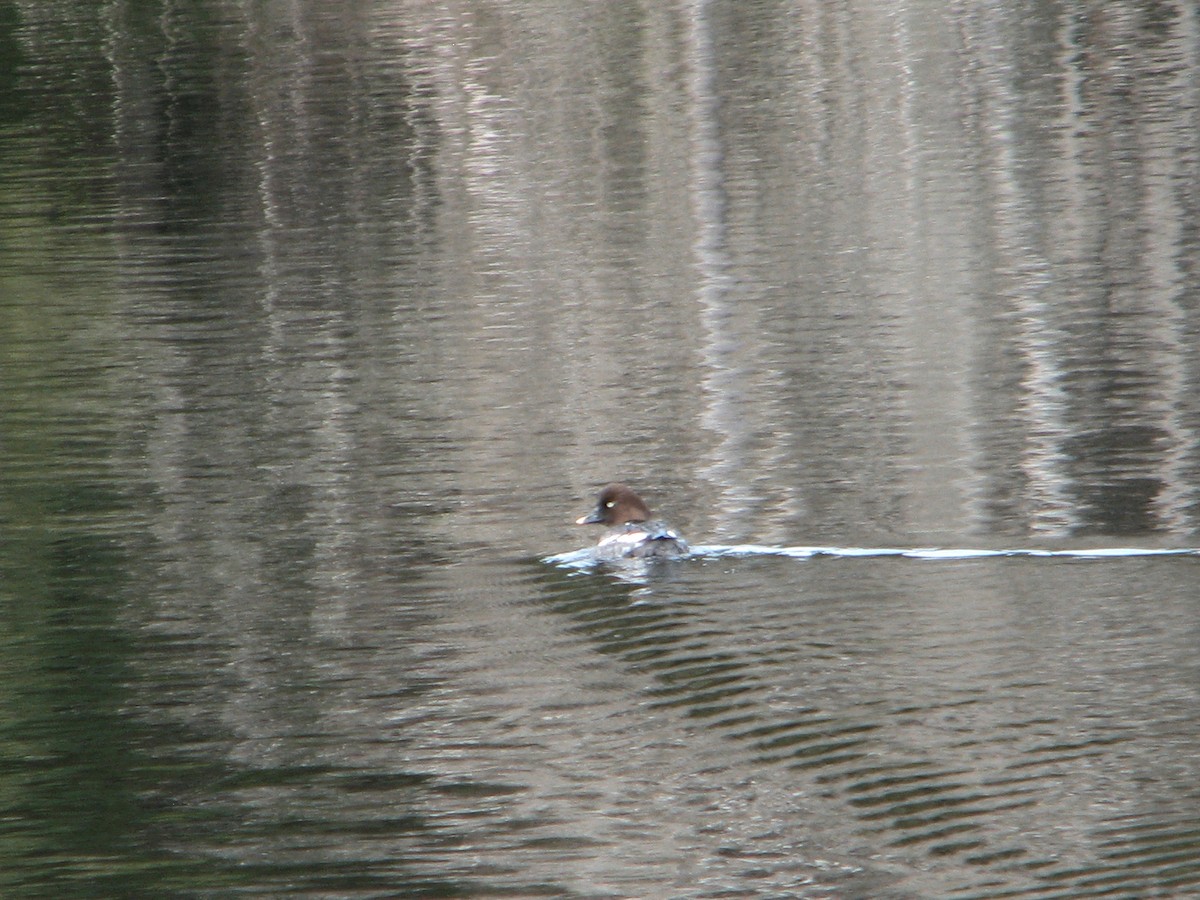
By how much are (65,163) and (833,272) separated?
12225 millimetres

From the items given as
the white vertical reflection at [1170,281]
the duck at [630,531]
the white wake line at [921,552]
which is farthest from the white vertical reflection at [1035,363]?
the duck at [630,531]

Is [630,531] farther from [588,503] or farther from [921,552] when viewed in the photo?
[588,503]

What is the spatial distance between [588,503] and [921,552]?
2.31 m

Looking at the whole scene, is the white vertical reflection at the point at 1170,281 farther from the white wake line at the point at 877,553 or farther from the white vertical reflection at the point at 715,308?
the white vertical reflection at the point at 715,308

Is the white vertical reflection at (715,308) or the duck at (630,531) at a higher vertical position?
the duck at (630,531)

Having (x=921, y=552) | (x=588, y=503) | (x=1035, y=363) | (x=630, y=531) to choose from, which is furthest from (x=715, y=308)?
(x=921, y=552)

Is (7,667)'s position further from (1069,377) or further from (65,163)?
(65,163)

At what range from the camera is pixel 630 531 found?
431 inches

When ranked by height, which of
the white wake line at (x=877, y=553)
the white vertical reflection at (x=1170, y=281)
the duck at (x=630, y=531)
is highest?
the duck at (x=630, y=531)

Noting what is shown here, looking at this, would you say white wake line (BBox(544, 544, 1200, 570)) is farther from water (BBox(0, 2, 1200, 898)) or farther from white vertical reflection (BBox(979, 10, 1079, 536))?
white vertical reflection (BBox(979, 10, 1079, 536))

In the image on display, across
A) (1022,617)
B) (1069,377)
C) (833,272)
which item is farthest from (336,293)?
(1022,617)

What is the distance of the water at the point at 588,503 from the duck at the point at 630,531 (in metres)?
0.15

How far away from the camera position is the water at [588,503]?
26.2 feet

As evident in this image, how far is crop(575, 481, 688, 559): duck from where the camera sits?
1085cm
